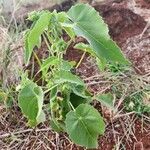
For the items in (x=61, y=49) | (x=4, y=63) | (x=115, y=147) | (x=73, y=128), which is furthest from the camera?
(x=4, y=63)

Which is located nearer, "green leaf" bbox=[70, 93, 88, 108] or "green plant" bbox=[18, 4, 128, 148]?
"green plant" bbox=[18, 4, 128, 148]

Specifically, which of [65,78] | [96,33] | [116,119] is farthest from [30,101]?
[116,119]

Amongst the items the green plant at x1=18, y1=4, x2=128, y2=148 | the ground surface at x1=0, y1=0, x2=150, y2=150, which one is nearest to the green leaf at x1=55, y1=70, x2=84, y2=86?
the green plant at x1=18, y1=4, x2=128, y2=148

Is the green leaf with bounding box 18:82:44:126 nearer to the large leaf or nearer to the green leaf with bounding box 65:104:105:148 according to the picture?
the green leaf with bounding box 65:104:105:148

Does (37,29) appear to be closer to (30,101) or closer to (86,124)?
(30,101)

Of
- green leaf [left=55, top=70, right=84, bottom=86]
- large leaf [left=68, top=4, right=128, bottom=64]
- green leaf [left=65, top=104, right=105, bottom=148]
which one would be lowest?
green leaf [left=65, top=104, right=105, bottom=148]

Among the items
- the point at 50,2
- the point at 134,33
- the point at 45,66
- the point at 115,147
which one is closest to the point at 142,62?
the point at 134,33

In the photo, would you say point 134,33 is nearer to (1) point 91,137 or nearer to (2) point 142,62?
(2) point 142,62
